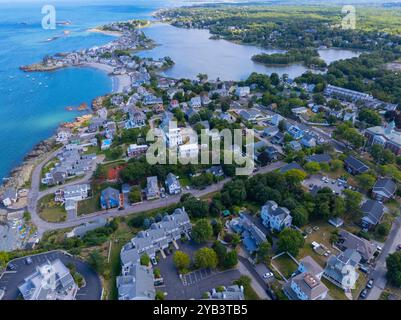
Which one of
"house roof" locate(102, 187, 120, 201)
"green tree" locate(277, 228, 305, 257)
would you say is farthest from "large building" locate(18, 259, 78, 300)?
"green tree" locate(277, 228, 305, 257)

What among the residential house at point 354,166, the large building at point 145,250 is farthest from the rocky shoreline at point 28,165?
the residential house at point 354,166

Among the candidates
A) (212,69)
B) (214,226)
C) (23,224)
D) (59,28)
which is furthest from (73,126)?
(59,28)

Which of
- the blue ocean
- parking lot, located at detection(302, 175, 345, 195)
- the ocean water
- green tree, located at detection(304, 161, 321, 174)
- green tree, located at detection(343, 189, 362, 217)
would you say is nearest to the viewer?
green tree, located at detection(343, 189, 362, 217)

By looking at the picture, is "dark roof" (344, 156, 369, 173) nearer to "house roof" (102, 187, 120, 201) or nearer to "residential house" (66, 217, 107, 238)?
"house roof" (102, 187, 120, 201)

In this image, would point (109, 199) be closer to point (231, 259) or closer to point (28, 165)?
point (231, 259)

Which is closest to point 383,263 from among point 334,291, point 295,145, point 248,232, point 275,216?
point 334,291
